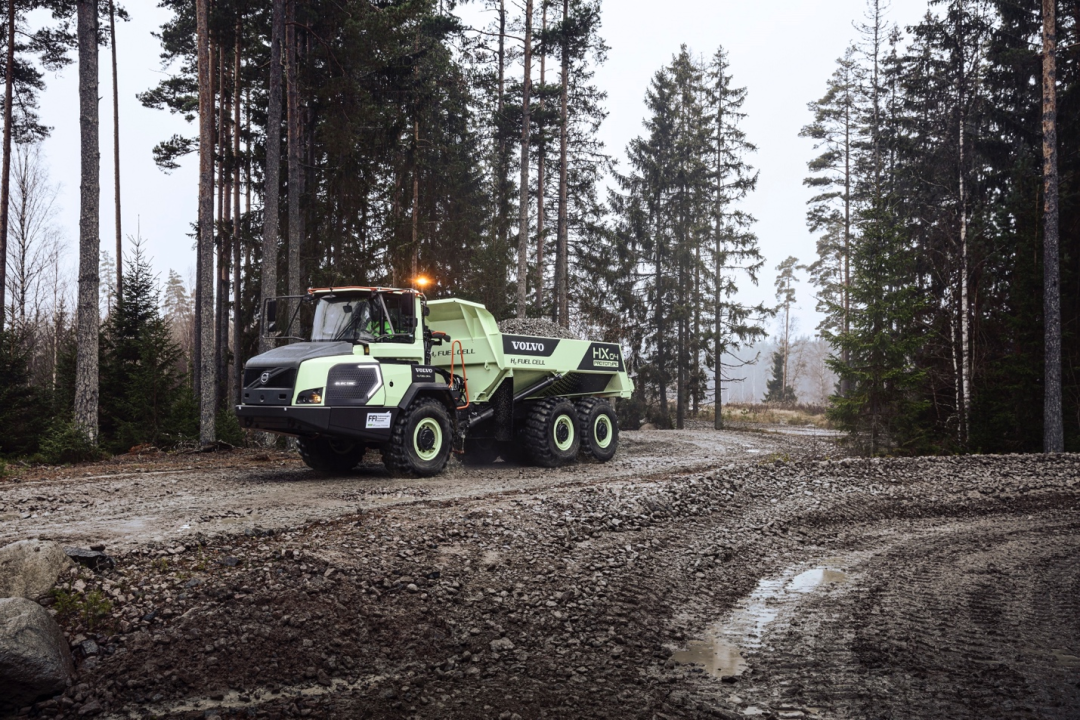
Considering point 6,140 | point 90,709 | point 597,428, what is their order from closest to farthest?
point 90,709 < point 597,428 < point 6,140

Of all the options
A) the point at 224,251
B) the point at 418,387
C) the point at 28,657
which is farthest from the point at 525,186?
the point at 28,657

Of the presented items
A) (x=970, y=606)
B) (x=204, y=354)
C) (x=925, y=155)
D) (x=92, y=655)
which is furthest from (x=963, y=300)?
(x=92, y=655)

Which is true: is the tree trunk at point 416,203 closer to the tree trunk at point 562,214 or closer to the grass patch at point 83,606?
the tree trunk at point 562,214

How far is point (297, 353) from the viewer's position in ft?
32.8

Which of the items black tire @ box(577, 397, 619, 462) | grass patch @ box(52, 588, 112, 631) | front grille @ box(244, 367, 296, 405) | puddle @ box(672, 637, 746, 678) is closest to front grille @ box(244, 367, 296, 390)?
front grille @ box(244, 367, 296, 405)

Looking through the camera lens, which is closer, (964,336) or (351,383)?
(351,383)

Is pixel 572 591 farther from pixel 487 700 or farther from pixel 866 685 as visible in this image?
pixel 866 685

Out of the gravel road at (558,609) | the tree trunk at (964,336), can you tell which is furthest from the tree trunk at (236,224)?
the tree trunk at (964,336)

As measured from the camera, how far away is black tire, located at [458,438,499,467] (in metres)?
13.6

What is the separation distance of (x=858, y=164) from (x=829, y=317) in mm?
8767

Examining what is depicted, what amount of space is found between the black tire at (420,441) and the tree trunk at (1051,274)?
1416 centimetres

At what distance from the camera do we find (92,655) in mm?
4059

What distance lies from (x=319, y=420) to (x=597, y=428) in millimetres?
6281

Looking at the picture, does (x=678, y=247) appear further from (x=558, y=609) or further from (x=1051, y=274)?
(x=558, y=609)
